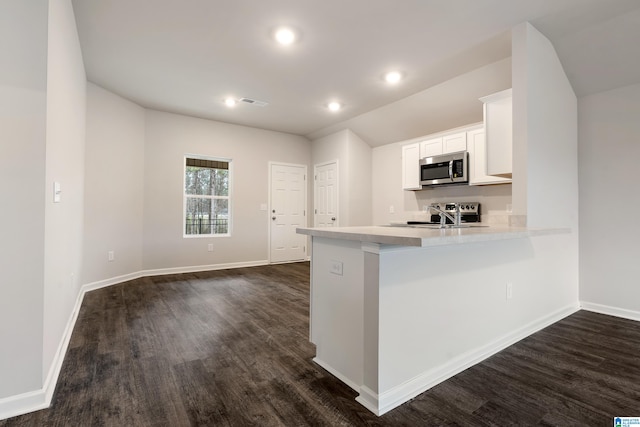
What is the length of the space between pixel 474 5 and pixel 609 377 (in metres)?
2.88

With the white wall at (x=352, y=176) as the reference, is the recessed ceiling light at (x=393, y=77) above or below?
above

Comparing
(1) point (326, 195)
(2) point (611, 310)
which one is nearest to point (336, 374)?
(2) point (611, 310)

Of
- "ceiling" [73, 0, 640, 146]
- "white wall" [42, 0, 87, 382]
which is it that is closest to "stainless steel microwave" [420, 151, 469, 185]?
"ceiling" [73, 0, 640, 146]

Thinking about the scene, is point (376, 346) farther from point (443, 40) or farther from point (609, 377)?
point (443, 40)

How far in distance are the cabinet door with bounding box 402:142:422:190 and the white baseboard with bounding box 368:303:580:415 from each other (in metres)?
2.60

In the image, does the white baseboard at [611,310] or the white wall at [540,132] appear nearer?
the white wall at [540,132]

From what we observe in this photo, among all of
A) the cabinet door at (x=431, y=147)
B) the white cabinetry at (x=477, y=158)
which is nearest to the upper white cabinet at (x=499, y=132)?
the white cabinetry at (x=477, y=158)

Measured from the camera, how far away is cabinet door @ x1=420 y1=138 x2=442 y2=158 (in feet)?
15.0

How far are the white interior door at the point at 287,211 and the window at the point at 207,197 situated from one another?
0.93 m

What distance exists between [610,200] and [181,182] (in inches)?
234

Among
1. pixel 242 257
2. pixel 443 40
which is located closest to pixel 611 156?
pixel 443 40

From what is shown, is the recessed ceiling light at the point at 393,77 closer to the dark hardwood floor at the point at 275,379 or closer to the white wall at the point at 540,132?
the white wall at the point at 540,132

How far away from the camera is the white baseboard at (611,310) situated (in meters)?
3.19

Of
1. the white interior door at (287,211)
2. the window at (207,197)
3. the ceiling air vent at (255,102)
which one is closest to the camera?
the ceiling air vent at (255,102)
